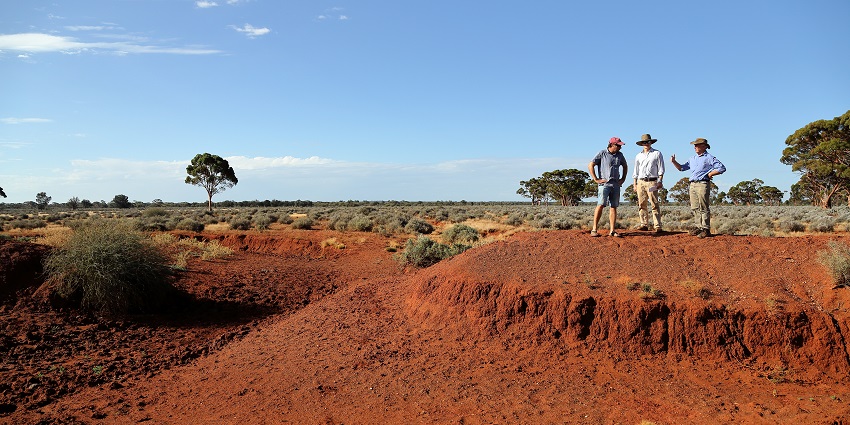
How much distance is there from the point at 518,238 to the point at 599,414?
15.1 ft

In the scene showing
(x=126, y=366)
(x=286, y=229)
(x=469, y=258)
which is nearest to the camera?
(x=126, y=366)

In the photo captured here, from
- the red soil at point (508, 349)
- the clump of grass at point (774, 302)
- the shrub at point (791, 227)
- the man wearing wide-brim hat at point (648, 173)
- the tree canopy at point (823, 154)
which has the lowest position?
the red soil at point (508, 349)

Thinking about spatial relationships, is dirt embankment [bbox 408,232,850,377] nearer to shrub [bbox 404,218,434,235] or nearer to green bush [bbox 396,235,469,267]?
green bush [bbox 396,235,469,267]

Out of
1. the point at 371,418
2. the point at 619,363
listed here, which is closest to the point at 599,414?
the point at 619,363

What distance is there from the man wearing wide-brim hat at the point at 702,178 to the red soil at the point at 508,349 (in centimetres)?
43

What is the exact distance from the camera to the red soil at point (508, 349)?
16.7 feet

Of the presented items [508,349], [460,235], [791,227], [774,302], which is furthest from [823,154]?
[508,349]

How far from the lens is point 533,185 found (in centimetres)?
6962

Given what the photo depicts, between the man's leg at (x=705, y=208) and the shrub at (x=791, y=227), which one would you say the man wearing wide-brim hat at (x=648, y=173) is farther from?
the shrub at (x=791, y=227)

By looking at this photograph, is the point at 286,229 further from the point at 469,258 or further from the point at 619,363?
the point at 619,363

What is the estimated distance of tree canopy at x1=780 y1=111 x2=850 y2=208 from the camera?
88.7 feet

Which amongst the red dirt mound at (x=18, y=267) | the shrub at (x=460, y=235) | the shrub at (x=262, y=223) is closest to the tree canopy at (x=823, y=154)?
the shrub at (x=460, y=235)

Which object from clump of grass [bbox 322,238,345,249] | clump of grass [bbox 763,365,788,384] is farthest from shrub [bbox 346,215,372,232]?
clump of grass [bbox 763,365,788,384]

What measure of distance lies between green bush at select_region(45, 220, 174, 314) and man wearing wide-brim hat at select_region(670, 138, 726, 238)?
9842 millimetres
